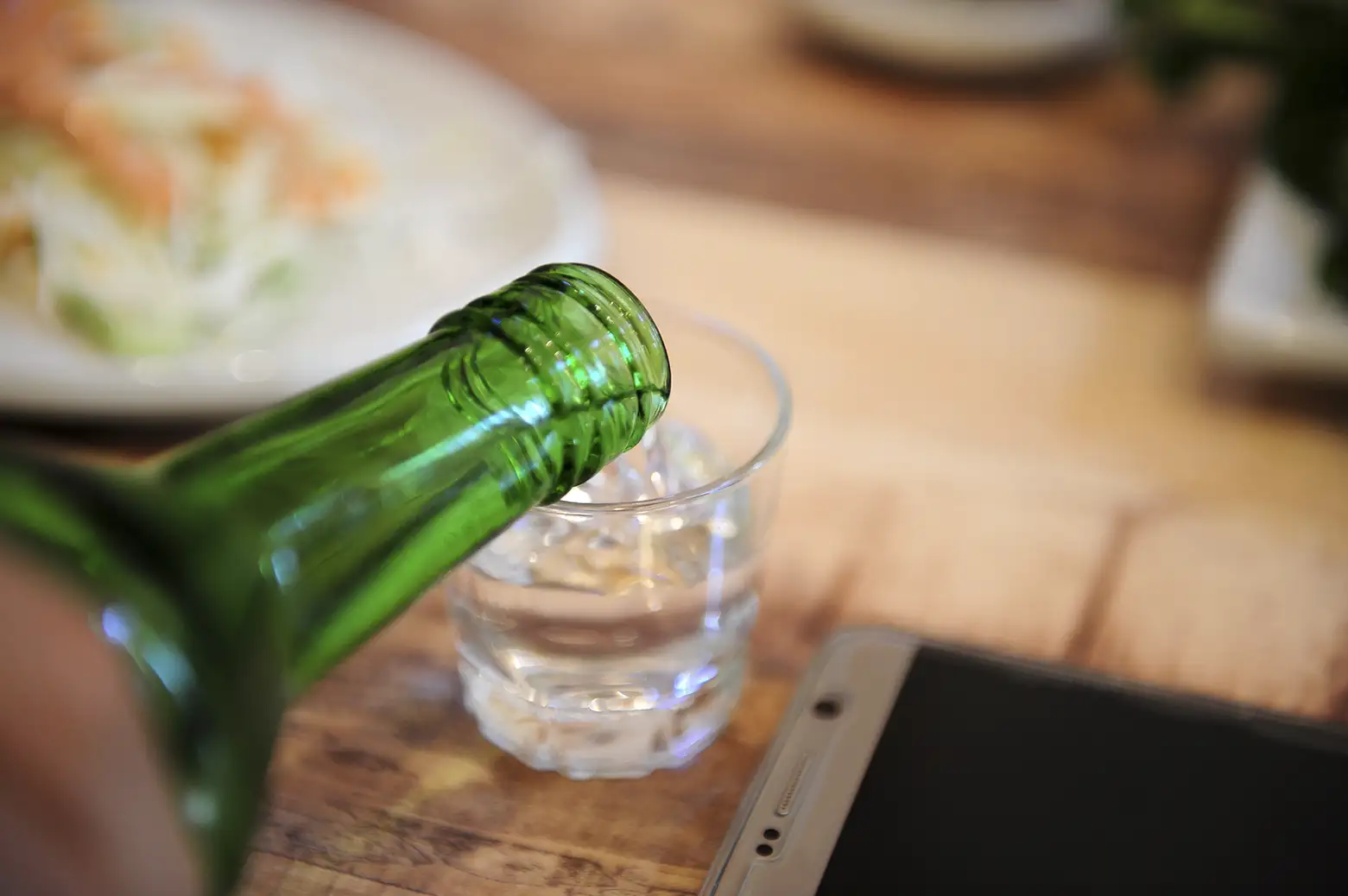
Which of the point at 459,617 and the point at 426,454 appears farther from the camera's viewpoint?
the point at 459,617

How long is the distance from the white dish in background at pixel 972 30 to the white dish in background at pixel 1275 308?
0.36 meters

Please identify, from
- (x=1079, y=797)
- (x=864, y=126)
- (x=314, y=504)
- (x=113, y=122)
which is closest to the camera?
(x=314, y=504)

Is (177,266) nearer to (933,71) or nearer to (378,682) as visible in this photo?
(378,682)

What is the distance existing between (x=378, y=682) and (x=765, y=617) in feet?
0.52

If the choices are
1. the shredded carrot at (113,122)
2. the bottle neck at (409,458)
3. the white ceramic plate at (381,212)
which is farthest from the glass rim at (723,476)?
the shredded carrot at (113,122)

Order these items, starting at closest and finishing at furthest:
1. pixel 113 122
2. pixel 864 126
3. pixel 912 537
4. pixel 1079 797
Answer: pixel 1079 797 → pixel 912 537 → pixel 113 122 → pixel 864 126

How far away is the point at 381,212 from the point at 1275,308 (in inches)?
19.2

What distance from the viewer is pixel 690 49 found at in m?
1.13

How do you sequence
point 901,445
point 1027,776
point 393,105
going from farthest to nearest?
1. point 393,105
2. point 901,445
3. point 1027,776

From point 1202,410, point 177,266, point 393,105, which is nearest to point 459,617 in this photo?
point 177,266

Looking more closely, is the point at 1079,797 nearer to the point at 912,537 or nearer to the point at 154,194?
the point at 912,537

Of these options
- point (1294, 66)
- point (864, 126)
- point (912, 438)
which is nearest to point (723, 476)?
point (912, 438)

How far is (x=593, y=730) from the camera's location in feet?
1.51

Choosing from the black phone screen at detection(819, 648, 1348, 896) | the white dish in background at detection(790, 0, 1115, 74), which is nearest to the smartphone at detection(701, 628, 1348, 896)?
the black phone screen at detection(819, 648, 1348, 896)
